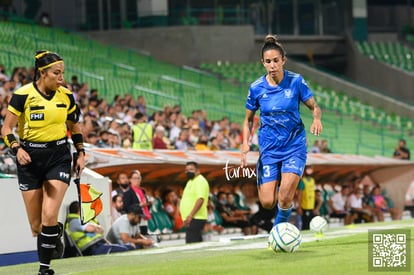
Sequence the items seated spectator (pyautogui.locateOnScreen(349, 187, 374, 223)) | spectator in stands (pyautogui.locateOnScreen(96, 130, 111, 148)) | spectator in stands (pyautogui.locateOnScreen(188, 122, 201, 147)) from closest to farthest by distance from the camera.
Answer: spectator in stands (pyautogui.locateOnScreen(96, 130, 111, 148)), spectator in stands (pyautogui.locateOnScreen(188, 122, 201, 147)), seated spectator (pyautogui.locateOnScreen(349, 187, 374, 223))

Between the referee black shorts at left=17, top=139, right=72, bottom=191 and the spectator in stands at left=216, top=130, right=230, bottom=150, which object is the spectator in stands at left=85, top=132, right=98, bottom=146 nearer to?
the spectator in stands at left=216, top=130, right=230, bottom=150

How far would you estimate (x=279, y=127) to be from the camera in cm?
1338

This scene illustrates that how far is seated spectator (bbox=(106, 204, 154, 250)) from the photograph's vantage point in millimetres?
19541

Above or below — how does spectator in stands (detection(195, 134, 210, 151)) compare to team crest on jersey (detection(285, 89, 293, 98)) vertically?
below

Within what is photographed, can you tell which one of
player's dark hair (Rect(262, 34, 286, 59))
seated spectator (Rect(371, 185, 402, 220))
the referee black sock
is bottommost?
seated spectator (Rect(371, 185, 402, 220))

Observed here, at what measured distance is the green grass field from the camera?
452 inches

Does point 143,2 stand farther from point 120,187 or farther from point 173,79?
point 120,187

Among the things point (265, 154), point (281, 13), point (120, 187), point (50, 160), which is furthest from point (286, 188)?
point (281, 13)

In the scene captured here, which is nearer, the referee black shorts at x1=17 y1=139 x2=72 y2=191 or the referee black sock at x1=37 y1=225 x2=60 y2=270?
the referee black sock at x1=37 y1=225 x2=60 y2=270

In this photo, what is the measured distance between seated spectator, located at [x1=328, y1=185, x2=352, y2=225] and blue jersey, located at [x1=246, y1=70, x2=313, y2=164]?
55.7ft

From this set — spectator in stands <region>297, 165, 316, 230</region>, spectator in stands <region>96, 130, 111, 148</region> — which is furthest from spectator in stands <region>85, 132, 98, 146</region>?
spectator in stands <region>297, 165, 316, 230</region>

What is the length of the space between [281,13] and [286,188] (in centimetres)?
3751

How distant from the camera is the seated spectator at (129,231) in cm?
1954

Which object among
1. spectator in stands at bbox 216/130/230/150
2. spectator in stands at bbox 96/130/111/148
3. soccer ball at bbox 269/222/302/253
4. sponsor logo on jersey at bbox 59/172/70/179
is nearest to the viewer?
sponsor logo on jersey at bbox 59/172/70/179
